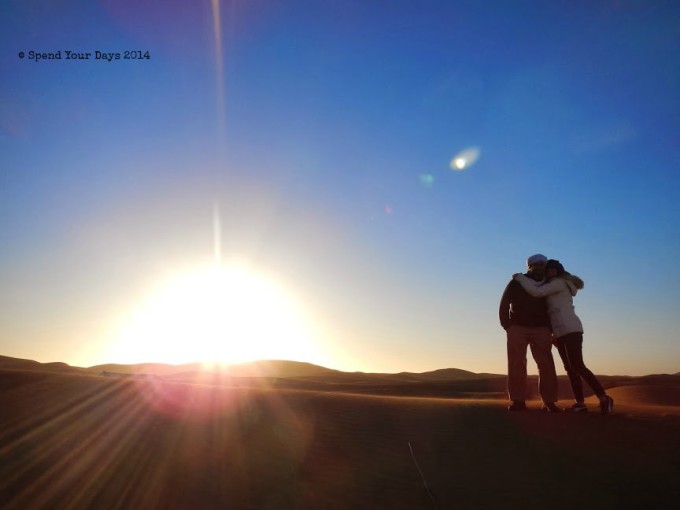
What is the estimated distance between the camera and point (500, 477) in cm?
546

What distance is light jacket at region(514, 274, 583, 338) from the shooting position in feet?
23.3

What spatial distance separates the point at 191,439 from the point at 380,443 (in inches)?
97.5

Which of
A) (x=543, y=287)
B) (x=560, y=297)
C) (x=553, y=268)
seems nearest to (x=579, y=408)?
(x=560, y=297)

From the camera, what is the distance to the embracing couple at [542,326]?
7.10 metres

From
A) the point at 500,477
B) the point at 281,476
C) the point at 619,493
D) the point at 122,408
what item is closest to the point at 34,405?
the point at 122,408

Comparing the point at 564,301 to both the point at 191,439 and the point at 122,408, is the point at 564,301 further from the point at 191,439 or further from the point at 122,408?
Answer: the point at 122,408

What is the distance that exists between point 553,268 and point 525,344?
1253 millimetres

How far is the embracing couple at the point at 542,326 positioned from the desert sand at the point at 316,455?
1.34 feet

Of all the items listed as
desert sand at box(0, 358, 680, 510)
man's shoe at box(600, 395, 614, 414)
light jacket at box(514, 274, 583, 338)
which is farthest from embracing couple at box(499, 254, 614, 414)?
desert sand at box(0, 358, 680, 510)

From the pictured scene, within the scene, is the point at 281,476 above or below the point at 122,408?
below

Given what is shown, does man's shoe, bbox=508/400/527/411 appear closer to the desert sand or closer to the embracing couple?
the embracing couple

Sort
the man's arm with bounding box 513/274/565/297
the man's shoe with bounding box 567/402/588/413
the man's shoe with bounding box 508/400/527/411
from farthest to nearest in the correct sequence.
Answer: the man's shoe with bounding box 508/400/527/411
the man's arm with bounding box 513/274/565/297
the man's shoe with bounding box 567/402/588/413

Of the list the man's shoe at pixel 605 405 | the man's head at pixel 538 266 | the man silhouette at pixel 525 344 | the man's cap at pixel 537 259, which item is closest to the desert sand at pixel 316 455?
the man's shoe at pixel 605 405

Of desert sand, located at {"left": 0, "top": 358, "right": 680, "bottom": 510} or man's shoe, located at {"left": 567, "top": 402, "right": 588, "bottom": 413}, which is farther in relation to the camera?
man's shoe, located at {"left": 567, "top": 402, "right": 588, "bottom": 413}
